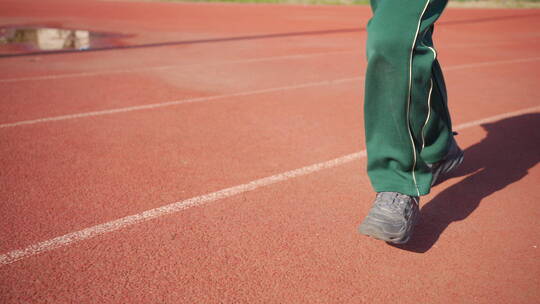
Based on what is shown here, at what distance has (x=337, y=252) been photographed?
7.17ft

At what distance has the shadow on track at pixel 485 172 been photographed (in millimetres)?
2428

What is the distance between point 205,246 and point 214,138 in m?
1.73

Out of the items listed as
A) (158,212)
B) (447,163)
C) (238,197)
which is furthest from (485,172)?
(158,212)

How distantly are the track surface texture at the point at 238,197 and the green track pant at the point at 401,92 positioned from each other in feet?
1.31

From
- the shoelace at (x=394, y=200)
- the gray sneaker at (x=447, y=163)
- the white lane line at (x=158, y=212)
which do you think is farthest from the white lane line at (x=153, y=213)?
the shoelace at (x=394, y=200)

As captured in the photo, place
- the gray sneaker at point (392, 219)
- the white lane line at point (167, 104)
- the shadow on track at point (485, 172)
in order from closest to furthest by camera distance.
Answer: the gray sneaker at point (392, 219) < the shadow on track at point (485, 172) < the white lane line at point (167, 104)

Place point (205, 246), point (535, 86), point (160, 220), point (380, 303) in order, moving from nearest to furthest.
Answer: point (380, 303) < point (205, 246) < point (160, 220) < point (535, 86)

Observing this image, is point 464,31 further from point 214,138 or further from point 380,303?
point 380,303

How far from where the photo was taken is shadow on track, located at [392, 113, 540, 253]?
2428 millimetres

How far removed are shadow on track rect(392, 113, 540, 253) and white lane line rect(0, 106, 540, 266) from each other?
2.79ft

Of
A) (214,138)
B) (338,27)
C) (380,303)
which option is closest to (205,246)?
(380,303)

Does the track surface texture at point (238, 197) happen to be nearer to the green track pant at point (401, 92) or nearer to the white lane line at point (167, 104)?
the white lane line at point (167, 104)

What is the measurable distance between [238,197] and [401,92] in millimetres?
1249

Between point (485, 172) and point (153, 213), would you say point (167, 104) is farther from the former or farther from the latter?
point (485, 172)
